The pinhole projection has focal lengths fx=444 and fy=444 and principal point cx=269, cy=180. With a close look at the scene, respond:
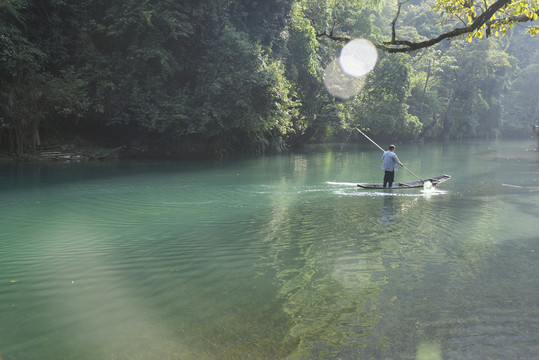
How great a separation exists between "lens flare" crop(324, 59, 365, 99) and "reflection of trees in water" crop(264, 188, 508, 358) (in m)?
24.6

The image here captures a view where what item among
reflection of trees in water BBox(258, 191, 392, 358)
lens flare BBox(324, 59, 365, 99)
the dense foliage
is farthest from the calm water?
lens flare BBox(324, 59, 365, 99)

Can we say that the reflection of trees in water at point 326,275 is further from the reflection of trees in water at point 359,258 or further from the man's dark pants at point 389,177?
the man's dark pants at point 389,177

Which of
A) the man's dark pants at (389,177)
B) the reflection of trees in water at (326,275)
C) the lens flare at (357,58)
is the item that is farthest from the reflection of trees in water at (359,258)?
the lens flare at (357,58)

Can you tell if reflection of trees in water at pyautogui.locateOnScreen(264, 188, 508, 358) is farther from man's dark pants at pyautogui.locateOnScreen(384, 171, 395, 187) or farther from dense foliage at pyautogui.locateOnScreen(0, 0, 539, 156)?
dense foliage at pyautogui.locateOnScreen(0, 0, 539, 156)

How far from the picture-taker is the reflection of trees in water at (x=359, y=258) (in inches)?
191

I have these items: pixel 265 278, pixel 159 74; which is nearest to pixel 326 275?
pixel 265 278

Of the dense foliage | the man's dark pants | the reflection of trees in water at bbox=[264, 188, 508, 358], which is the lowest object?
the reflection of trees in water at bbox=[264, 188, 508, 358]

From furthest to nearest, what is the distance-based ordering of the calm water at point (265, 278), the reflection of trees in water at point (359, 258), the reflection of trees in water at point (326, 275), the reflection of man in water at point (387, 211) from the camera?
the reflection of man in water at point (387, 211)
the reflection of trees in water at point (359, 258)
the reflection of trees in water at point (326, 275)
the calm water at point (265, 278)

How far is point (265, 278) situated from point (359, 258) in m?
1.88

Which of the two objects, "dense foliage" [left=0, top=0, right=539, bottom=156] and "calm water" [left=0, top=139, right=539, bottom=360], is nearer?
"calm water" [left=0, top=139, right=539, bottom=360]

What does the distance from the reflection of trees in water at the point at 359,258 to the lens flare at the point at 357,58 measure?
29507mm

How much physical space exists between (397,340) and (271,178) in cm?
1440

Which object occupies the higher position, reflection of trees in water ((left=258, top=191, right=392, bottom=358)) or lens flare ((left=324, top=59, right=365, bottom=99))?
lens flare ((left=324, top=59, right=365, bottom=99))

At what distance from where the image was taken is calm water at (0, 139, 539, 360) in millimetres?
4523
